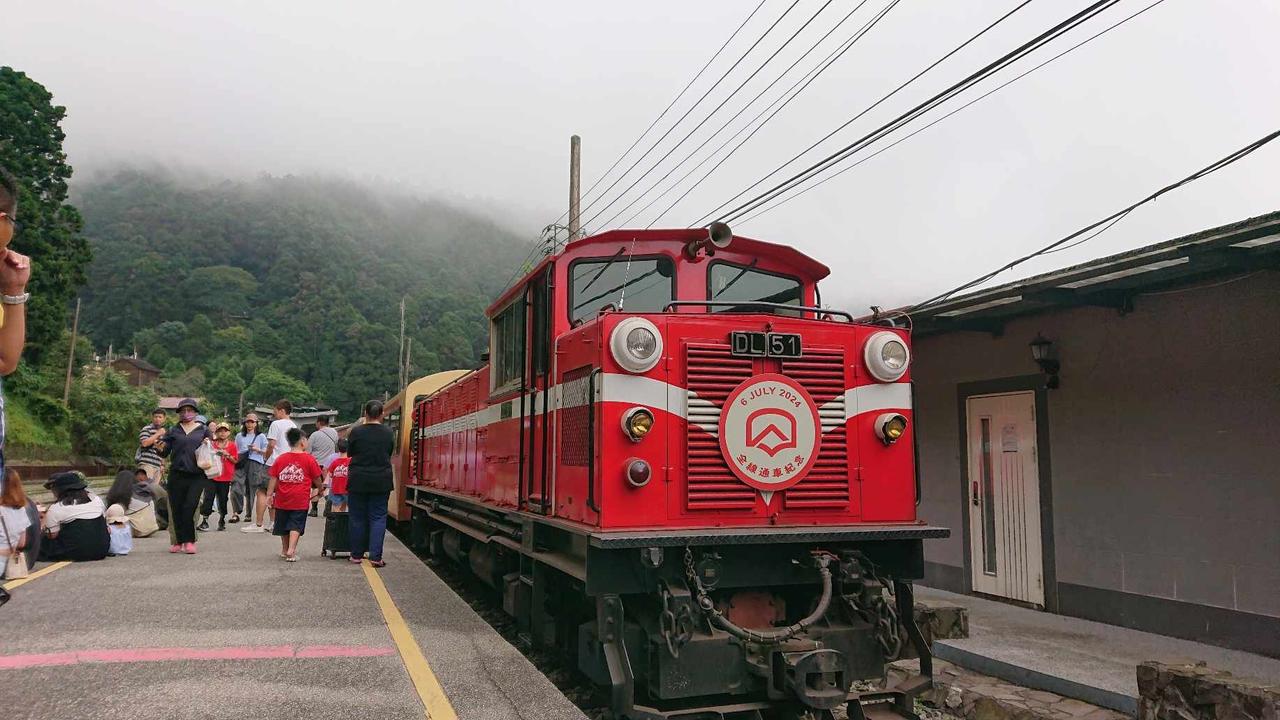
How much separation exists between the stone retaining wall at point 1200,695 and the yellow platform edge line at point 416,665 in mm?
4057

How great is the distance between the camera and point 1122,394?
7.71 metres

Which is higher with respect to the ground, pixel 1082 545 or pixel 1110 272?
pixel 1110 272

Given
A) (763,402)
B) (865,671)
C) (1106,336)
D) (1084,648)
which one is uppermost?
(1106,336)

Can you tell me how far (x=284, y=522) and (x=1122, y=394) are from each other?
27.5 ft

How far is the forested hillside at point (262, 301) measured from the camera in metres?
69.3

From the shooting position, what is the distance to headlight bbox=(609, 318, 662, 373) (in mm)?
4523

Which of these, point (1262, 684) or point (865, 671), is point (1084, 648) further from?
point (865, 671)

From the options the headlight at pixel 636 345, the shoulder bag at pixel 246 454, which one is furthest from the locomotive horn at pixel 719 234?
the shoulder bag at pixel 246 454

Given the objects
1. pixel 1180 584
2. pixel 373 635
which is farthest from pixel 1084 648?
pixel 373 635

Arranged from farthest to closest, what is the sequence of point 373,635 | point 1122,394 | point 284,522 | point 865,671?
point 284,522
point 1122,394
point 373,635
point 865,671

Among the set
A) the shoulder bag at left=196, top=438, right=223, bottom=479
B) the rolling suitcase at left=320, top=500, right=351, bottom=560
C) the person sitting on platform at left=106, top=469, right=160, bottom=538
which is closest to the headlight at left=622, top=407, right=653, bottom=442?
the rolling suitcase at left=320, top=500, right=351, bottom=560

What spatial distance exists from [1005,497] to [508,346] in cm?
579

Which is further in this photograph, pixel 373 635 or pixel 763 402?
pixel 373 635

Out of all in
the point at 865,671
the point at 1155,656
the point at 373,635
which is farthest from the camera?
the point at 1155,656
